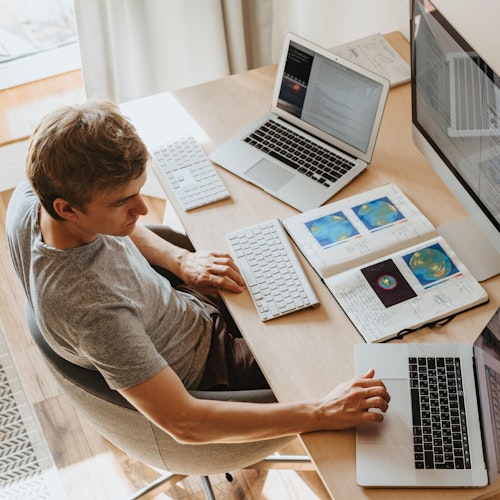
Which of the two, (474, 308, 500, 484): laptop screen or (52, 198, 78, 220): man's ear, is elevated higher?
(52, 198, 78, 220): man's ear

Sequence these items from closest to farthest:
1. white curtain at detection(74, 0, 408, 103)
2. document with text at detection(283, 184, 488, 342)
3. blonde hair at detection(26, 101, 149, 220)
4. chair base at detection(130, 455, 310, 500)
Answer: blonde hair at detection(26, 101, 149, 220), document with text at detection(283, 184, 488, 342), chair base at detection(130, 455, 310, 500), white curtain at detection(74, 0, 408, 103)

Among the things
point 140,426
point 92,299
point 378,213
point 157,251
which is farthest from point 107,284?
point 378,213

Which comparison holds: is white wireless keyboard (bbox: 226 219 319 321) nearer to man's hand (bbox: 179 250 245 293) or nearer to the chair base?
man's hand (bbox: 179 250 245 293)

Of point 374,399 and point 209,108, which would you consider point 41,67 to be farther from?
point 374,399

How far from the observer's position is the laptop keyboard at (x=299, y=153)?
1841 mm

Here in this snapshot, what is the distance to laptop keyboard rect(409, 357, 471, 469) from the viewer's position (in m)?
1.33

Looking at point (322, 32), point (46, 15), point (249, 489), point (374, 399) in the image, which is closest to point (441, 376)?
point (374, 399)

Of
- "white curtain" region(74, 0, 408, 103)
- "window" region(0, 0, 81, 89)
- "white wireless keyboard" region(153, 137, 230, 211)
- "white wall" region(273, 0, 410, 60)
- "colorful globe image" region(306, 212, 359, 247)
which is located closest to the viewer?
"colorful globe image" region(306, 212, 359, 247)

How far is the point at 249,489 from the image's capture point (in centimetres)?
210

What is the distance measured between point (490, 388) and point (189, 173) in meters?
0.91

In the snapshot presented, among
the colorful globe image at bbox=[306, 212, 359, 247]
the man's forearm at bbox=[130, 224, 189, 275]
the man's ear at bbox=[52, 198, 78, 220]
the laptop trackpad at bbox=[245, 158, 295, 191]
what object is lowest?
the man's forearm at bbox=[130, 224, 189, 275]

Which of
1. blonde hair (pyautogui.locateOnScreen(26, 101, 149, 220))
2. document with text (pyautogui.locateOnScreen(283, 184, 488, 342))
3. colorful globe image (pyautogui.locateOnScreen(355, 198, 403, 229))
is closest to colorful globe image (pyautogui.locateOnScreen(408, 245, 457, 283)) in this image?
document with text (pyautogui.locateOnScreen(283, 184, 488, 342))

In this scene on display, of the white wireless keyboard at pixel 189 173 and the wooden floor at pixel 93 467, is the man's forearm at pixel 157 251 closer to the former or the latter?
the white wireless keyboard at pixel 189 173

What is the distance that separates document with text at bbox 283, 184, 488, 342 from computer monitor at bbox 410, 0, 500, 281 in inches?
2.3
